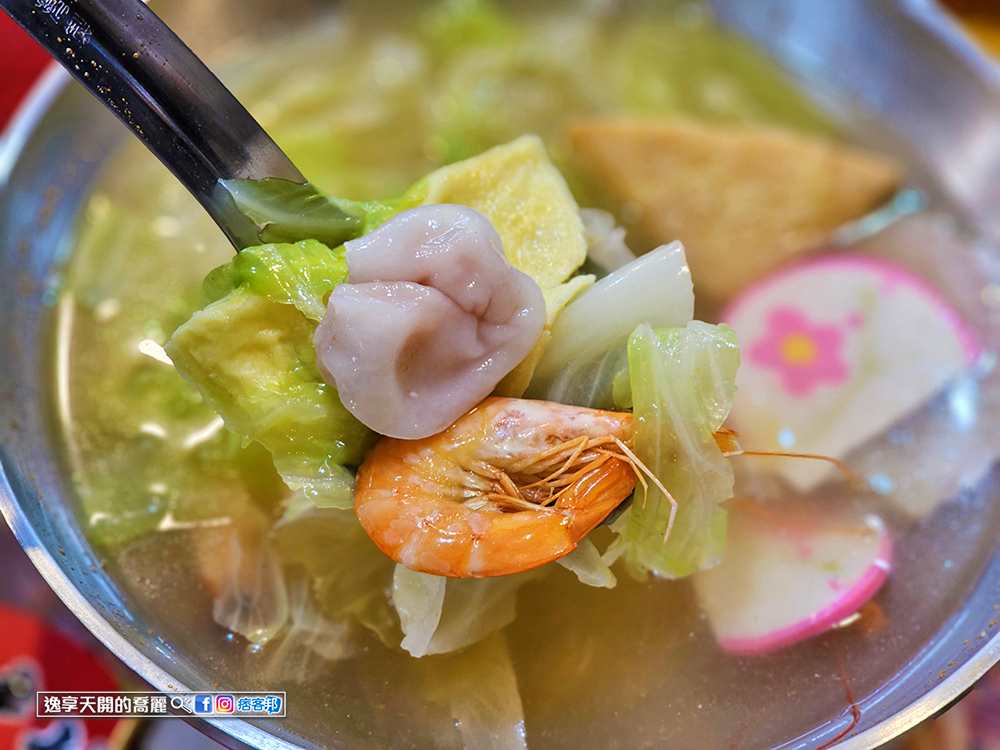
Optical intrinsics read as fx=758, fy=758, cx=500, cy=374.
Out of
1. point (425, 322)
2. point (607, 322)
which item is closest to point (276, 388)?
point (425, 322)

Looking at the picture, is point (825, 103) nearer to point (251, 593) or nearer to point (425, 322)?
point (425, 322)

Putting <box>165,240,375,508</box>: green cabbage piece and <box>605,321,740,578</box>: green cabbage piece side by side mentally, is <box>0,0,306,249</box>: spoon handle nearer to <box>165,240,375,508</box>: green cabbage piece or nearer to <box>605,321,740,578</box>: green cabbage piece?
<box>165,240,375,508</box>: green cabbage piece

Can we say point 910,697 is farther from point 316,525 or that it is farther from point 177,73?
point 177,73

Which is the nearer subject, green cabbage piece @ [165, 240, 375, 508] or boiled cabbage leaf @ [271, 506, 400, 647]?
green cabbage piece @ [165, 240, 375, 508]

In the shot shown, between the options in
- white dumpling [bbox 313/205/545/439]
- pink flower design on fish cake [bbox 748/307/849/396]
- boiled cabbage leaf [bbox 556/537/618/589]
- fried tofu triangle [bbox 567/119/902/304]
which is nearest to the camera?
white dumpling [bbox 313/205/545/439]

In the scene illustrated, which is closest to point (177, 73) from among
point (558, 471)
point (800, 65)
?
point (558, 471)

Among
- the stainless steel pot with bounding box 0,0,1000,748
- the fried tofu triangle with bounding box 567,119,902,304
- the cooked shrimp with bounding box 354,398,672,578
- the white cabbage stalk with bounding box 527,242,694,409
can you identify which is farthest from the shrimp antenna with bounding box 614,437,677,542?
the fried tofu triangle with bounding box 567,119,902,304
